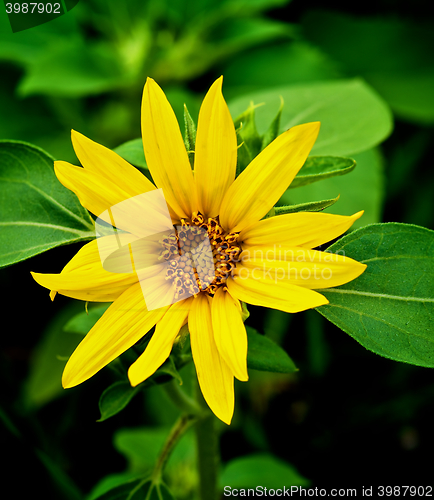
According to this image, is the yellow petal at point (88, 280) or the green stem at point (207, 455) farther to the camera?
the green stem at point (207, 455)

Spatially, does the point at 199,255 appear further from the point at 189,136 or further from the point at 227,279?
the point at 189,136

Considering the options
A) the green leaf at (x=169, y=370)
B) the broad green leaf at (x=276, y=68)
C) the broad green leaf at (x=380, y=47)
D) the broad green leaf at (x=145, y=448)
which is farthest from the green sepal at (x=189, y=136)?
the broad green leaf at (x=380, y=47)

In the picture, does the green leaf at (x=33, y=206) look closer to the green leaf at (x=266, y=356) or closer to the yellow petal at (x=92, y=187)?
the yellow petal at (x=92, y=187)

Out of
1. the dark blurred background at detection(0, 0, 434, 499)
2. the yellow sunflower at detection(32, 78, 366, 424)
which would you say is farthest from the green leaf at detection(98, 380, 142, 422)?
the dark blurred background at detection(0, 0, 434, 499)

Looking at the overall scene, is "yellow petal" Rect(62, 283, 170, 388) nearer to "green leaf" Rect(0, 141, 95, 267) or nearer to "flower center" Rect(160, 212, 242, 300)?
"flower center" Rect(160, 212, 242, 300)

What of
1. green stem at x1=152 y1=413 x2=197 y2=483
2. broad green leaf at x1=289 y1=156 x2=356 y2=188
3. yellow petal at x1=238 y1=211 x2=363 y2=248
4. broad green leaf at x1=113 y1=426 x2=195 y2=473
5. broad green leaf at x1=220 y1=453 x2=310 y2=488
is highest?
broad green leaf at x1=289 y1=156 x2=356 y2=188

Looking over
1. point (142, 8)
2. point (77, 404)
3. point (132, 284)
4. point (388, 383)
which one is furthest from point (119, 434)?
point (142, 8)

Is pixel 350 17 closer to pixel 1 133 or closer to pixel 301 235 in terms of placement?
pixel 1 133
